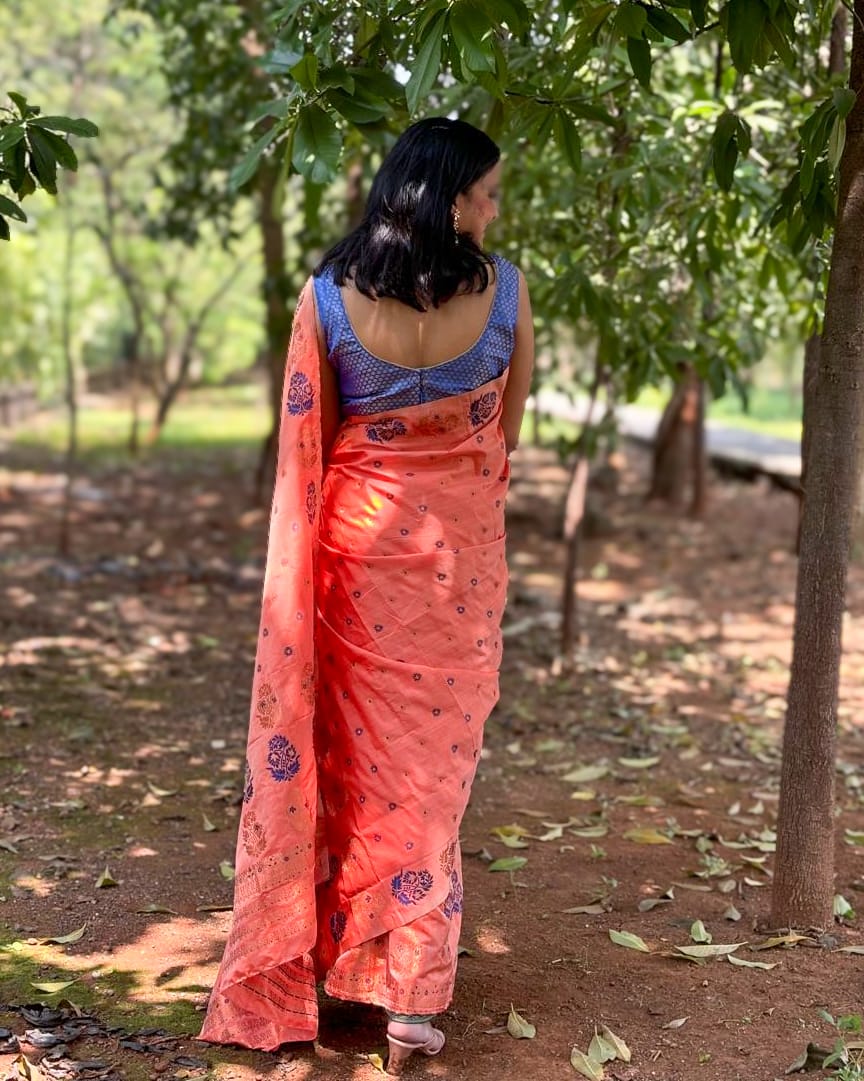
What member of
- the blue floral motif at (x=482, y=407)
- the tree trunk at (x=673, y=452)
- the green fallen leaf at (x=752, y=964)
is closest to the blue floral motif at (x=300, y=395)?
the blue floral motif at (x=482, y=407)

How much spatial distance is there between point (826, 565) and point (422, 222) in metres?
1.31

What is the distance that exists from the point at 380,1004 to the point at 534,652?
14.4 feet

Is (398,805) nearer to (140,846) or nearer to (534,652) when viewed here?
(140,846)

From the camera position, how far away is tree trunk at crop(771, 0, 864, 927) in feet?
10.3

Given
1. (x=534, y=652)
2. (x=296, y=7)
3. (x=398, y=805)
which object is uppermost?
(x=296, y=7)

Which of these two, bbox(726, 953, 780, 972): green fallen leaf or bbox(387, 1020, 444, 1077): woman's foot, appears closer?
bbox(387, 1020, 444, 1077): woman's foot

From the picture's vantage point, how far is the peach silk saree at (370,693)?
114 inches

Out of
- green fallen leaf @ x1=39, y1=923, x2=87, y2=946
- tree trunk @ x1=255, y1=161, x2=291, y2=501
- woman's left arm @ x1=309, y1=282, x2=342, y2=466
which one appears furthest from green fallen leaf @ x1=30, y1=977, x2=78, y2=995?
tree trunk @ x1=255, y1=161, x2=291, y2=501

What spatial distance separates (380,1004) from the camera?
9.46 ft

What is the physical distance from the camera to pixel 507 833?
14.2 ft

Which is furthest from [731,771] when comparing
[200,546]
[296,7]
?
[200,546]

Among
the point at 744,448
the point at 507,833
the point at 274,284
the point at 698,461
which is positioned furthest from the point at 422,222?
the point at 744,448

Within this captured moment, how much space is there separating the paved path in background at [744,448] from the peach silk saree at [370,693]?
7.35 m

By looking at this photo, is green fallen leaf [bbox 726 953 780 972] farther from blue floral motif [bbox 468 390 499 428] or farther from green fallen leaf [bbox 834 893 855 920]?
blue floral motif [bbox 468 390 499 428]
